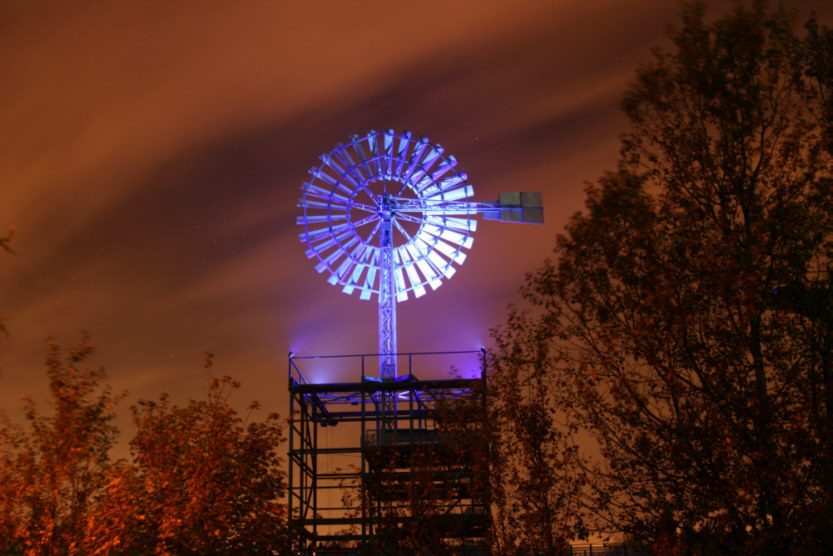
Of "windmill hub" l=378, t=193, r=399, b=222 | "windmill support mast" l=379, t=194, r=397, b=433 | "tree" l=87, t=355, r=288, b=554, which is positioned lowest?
"tree" l=87, t=355, r=288, b=554

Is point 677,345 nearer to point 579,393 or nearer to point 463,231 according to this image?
point 579,393

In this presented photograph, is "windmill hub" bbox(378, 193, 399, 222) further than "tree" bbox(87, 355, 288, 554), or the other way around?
"windmill hub" bbox(378, 193, 399, 222)

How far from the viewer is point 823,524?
18500 mm

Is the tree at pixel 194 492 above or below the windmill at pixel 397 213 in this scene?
below

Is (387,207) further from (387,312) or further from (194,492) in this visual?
(194,492)

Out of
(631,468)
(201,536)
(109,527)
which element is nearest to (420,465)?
(201,536)

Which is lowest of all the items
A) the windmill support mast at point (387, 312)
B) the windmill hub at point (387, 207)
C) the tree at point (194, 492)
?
the tree at point (194, 492)

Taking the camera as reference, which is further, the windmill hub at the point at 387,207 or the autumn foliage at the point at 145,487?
the windmill hub at the point at 387,207

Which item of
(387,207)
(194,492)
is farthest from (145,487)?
(387,207)

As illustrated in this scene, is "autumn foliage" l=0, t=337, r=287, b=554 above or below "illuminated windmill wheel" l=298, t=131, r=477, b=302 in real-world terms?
below

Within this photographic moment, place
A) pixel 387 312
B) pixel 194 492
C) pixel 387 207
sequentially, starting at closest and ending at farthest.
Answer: pixel 194 492, pixel 387 312, pixel 387 207

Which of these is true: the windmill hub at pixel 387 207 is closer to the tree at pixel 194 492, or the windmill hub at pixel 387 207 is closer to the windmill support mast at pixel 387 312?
the windmill support mast at pixel 387 312

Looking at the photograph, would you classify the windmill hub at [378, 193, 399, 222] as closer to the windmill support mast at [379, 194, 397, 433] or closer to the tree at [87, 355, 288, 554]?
the windmill support mast at [379, 194, 397, 433]

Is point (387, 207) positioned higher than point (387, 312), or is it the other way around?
point (387, 207)
